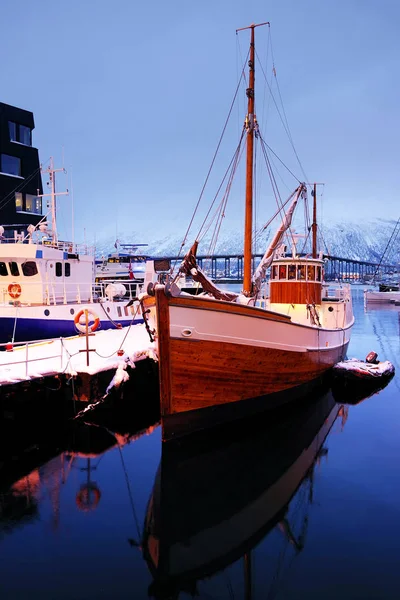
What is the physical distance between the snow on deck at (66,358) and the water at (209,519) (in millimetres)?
1964

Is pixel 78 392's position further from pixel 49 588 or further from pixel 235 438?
pixel 49 588

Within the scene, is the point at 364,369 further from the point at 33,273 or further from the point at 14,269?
the point at 14,269

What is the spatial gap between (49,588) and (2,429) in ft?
23.0

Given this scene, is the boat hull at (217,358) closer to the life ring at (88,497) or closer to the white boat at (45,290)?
the life ring at (88,497)

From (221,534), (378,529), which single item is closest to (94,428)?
(221,534)

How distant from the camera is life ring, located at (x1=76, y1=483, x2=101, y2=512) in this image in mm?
8772

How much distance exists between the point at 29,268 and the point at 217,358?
44.0 ft

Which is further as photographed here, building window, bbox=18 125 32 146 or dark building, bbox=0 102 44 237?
building window, bbox=18 125 32 146

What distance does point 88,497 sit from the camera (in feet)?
29.9

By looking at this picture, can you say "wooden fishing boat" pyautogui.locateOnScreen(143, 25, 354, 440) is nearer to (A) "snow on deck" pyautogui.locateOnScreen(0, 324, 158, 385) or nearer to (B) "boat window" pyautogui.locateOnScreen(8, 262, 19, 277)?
(A) "snow on deck" pyautogui.locateOnScreen(0, 324, 158, 385)

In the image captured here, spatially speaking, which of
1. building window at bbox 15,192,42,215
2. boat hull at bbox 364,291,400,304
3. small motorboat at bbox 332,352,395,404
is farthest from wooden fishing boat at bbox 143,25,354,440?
boat hull at bbox 364,291,400,304

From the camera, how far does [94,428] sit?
1305 cm

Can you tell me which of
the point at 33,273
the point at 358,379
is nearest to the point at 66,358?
the point at 33,273

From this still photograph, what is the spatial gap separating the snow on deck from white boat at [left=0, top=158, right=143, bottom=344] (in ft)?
4.72
